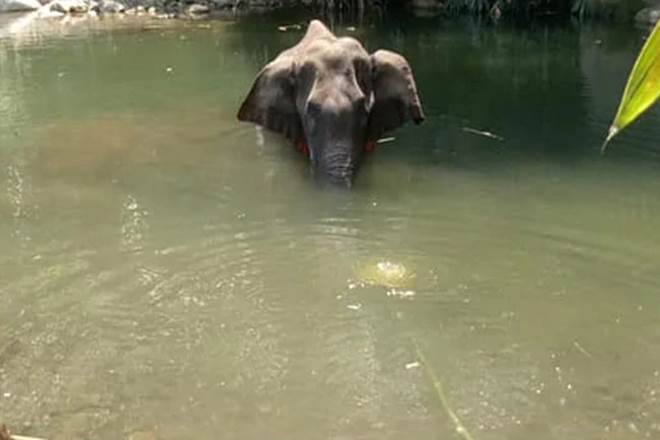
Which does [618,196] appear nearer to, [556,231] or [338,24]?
[556,231]

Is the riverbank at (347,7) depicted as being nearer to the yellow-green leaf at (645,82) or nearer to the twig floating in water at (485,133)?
the twig floating in water at (485,133)

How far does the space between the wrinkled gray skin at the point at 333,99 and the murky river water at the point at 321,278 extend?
8.9 inches

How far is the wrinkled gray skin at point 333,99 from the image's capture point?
674 cm

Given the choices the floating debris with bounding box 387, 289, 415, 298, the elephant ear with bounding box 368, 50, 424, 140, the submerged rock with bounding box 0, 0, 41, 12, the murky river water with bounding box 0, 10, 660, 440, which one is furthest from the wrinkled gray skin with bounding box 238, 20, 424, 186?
the submerged rock with bounding box 0, 0, 41, 12

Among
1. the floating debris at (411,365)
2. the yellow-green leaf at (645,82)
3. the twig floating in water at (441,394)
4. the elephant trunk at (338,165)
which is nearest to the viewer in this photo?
the yellow-green leaf at (645,82)

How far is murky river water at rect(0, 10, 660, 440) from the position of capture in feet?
12.7

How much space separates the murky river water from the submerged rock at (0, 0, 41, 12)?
1020cm

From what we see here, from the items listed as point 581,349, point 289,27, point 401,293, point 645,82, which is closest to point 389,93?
point 401,293

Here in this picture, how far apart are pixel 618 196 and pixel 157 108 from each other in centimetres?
454

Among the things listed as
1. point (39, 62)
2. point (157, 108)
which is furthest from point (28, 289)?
point (39, 62)

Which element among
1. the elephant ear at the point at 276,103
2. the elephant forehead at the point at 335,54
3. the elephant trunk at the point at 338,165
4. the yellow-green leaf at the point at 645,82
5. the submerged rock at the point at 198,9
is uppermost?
the yellow-green leaf at the point at 645,82

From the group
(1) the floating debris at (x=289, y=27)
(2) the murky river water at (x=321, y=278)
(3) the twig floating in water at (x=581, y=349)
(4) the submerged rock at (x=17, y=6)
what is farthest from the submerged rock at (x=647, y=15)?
(3) the twig floating in water at (x=581, y=349)

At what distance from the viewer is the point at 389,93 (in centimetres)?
737

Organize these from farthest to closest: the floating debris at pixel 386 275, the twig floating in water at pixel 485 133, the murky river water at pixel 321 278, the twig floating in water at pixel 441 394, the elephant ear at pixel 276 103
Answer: the twig floating in water at pixel 485 133
the elephant ear at pixel 276 103
the floating debris at pixel 386 275
the murky river water at pixel 321 278
the twig floating in water at pixel 441 394
